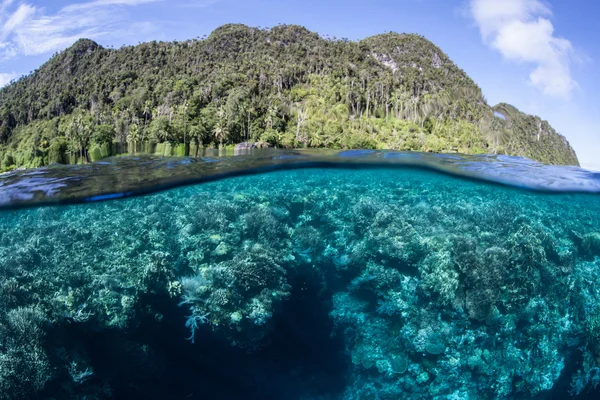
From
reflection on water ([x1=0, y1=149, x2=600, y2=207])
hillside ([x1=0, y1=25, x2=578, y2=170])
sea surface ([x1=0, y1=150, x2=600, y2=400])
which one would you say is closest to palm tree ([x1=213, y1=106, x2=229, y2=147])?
hillside ([x1=0, y1=25, x2=578, y2=170])

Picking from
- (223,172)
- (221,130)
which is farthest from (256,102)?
(223,172)

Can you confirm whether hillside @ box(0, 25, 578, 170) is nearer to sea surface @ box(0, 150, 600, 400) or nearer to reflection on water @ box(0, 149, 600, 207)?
reflection on water @ box(0, 149, 600, 207)

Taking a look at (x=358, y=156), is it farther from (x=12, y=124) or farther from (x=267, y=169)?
(x=12, y=124)

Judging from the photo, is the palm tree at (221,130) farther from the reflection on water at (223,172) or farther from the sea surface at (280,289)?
the sea surface at (280,289)

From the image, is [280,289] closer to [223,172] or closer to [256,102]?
[223,172]

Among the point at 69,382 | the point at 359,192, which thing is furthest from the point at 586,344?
the point at 69,382

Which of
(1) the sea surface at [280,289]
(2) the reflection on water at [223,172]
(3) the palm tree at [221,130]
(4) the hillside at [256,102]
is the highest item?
(4) the hillside at [256,102]

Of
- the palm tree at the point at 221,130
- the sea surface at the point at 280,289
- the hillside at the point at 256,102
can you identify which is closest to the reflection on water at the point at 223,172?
the sea surface at the point at 280,289
